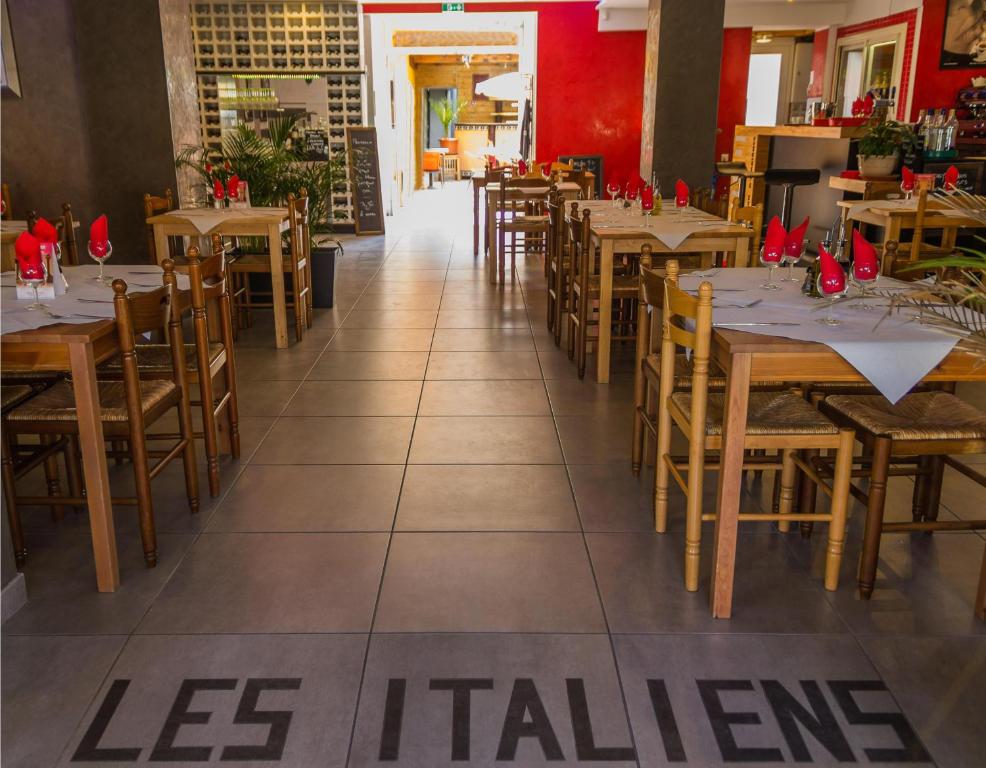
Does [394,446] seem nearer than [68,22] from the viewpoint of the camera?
Yes

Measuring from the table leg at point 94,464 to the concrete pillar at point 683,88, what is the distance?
18.4ft

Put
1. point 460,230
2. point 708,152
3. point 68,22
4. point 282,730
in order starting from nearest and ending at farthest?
point 282,730 < point 68,22 < point 708,152 < point 460,230

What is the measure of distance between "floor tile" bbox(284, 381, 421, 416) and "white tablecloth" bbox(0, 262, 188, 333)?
100cm

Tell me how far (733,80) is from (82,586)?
36.9 ft

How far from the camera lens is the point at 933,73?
9508 millimetres

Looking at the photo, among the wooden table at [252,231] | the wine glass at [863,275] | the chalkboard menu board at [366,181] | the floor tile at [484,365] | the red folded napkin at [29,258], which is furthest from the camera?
the chalkboard menu board at [366,181]

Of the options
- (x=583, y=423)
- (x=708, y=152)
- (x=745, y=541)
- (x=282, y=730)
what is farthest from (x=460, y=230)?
(x=282, y=730)

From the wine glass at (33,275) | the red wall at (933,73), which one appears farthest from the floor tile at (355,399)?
the red wall at (933,73)

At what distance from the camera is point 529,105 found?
1217cm

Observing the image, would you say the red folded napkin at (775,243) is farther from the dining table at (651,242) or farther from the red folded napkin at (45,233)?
the red folded napkin at (45,233)

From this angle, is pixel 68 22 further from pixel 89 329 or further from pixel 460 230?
pixel 460 230

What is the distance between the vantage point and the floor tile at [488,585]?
2361 millimetres

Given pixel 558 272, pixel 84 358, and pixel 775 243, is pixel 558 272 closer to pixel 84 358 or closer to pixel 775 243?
pixel 775 243

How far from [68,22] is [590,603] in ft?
17.5
